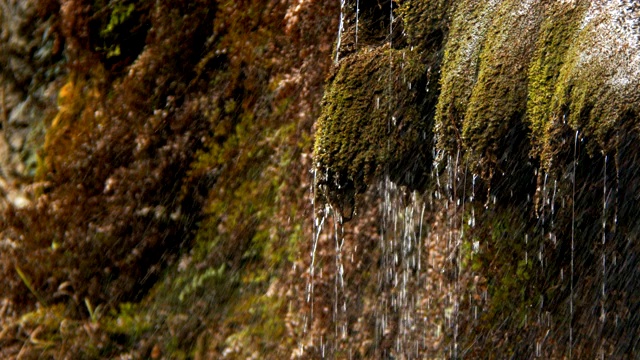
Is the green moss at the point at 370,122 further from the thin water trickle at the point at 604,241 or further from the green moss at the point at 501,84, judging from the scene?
the thin water trickle at the point at 604,241

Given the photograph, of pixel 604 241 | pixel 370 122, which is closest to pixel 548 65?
pixel 370 122

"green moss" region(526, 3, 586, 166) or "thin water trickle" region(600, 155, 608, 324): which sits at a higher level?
"green moss" region(526, 3, 586, 166)

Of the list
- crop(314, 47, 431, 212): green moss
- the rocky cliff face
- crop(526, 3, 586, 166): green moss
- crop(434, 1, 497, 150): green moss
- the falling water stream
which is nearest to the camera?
crop(526, 3, 586, 166): green moss

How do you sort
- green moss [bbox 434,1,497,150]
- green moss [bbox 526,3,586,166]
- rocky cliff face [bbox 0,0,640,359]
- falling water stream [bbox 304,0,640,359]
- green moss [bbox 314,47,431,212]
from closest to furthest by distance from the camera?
green moss [bbox 526,3,586,166] < green moss [bbox 434,1,497,150] < green moss [bbox 314,47,431,212] < falling water stream [bbox 304,0,640,359] < rocky cliff face [bbox 0,0,640,359]

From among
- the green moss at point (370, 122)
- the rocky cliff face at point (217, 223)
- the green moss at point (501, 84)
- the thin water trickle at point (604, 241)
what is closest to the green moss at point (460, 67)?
the green moss at point (501, 84)

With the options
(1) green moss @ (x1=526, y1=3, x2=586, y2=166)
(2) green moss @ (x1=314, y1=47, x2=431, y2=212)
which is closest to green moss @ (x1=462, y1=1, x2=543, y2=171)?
(1) green moss @ (x1=526, y1=3, x2=586, y2=166)

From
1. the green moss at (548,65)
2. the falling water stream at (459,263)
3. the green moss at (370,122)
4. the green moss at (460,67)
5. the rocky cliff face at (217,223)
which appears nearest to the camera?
the green moss at (548,65)

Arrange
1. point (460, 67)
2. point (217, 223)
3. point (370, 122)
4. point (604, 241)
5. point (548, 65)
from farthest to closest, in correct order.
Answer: point (217, 223) → point (604, 241) → point (370, 122) → point (460, 67) → point (548, 65)

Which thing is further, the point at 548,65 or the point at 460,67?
the point at 460,67

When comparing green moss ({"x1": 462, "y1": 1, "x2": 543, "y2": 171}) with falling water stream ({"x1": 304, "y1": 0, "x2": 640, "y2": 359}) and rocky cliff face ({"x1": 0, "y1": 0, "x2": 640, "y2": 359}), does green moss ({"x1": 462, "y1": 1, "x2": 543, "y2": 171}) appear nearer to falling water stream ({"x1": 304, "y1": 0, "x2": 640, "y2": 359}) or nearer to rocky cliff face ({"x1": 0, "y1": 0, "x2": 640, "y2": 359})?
falling water stream ({"x1": 304, "y1": 0, "x2": 640, "y2": 359})

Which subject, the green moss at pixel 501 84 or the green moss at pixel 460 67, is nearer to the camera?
the green moss at pixel 501 84

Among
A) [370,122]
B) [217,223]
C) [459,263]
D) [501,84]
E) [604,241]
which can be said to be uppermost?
[501,84]

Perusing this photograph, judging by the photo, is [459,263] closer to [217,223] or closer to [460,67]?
Answer: [217,223]

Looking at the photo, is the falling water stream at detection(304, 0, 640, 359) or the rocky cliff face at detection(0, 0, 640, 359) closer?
the falling water stream at detection(304, 0, 640, 359)
